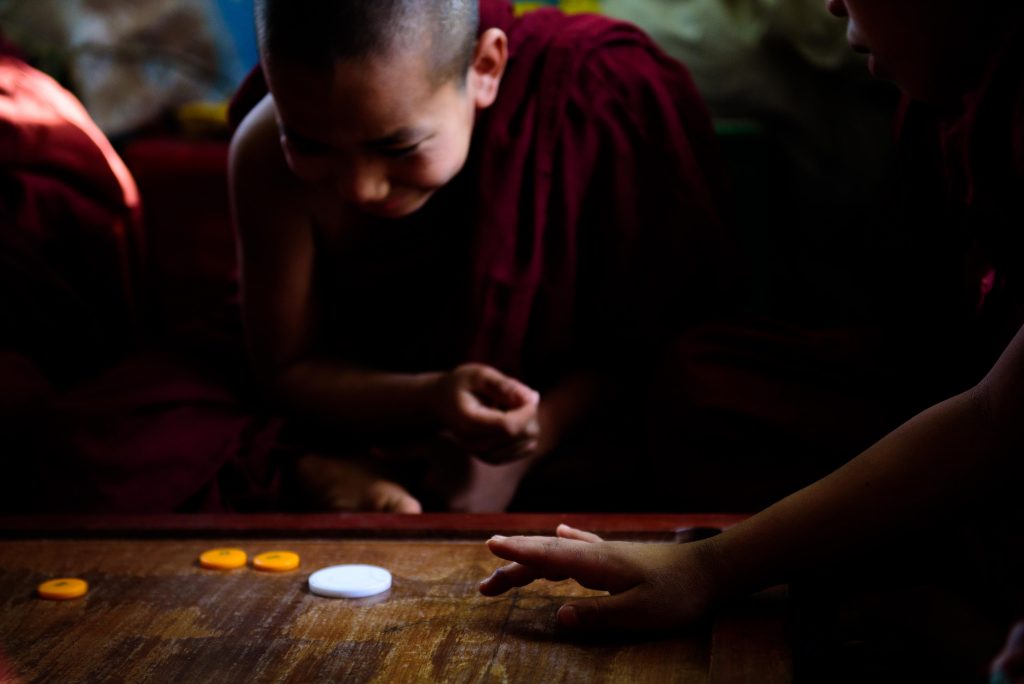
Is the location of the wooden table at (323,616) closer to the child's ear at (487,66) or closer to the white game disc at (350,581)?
the white game disc at (350,581)

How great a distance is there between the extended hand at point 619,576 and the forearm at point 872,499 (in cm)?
2

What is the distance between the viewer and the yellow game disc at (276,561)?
99 cm

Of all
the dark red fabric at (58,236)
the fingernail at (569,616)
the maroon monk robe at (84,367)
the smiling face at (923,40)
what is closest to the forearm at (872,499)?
the fingernail at (569,616)

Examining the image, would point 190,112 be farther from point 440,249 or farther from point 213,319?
point 440,249

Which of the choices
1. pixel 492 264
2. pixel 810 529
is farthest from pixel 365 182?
pixel 810 529

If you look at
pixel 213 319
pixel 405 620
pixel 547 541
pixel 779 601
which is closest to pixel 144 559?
pixel 405 620

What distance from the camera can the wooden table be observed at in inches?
31.2

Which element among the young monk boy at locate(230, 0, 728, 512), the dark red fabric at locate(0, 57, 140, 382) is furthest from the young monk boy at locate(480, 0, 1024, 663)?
the dark red fabric at locate(0, 57, 140, 382)

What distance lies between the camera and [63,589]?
→ 0.94 metres

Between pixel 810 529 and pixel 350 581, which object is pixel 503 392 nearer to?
pixel 350 581

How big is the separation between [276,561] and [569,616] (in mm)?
300

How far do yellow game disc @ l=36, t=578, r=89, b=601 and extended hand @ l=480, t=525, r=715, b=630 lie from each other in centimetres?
34

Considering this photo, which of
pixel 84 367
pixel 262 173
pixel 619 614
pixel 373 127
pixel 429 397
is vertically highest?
pixel 373 127

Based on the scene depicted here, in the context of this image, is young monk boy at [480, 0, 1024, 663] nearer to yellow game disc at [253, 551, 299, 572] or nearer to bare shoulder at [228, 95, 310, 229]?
yellow game disc at [253, 551, 299, 572]
